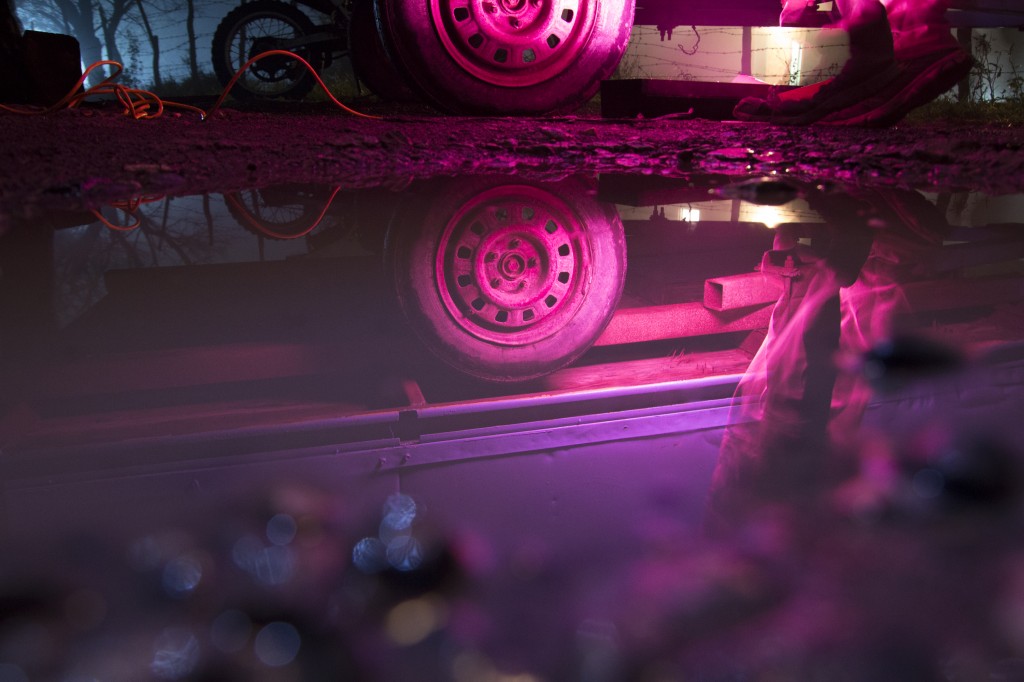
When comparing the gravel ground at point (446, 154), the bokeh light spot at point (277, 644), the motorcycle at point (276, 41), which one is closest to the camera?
the bokeh light spot at point (277, 644)

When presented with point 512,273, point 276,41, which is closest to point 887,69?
point 512,273

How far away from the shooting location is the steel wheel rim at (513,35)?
9.10 ft

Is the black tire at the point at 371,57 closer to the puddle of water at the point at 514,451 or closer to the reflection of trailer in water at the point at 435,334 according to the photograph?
the reflection of trailer in water at the point at 435,334

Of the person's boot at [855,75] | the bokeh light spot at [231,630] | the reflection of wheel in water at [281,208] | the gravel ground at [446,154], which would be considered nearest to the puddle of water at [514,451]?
the bokeh light spot at [231,630]

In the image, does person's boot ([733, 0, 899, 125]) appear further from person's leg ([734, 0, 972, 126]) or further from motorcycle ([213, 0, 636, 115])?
motorcycle ([213, 0, 636, 115])

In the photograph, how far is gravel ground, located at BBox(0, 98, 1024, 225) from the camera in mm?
1829

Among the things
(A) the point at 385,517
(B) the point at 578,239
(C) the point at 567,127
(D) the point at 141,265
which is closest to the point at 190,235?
(D) the point at 141,265

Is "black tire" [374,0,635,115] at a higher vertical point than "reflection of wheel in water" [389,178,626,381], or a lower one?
higher

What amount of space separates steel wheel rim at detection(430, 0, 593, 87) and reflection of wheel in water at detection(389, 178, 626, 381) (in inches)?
61.9

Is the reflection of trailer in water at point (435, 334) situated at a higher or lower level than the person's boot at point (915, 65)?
lower

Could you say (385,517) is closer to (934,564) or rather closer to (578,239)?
(934,564)

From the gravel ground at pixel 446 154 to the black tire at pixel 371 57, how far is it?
216 centimetres

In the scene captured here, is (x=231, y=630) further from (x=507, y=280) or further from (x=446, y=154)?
(x=446, y=154)

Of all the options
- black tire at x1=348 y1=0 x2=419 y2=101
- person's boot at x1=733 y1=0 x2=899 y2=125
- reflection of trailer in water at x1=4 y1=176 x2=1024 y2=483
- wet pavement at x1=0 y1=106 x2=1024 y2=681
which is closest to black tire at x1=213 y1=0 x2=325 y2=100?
black tire at x1=348 y1=0 x2=419 y2=101
